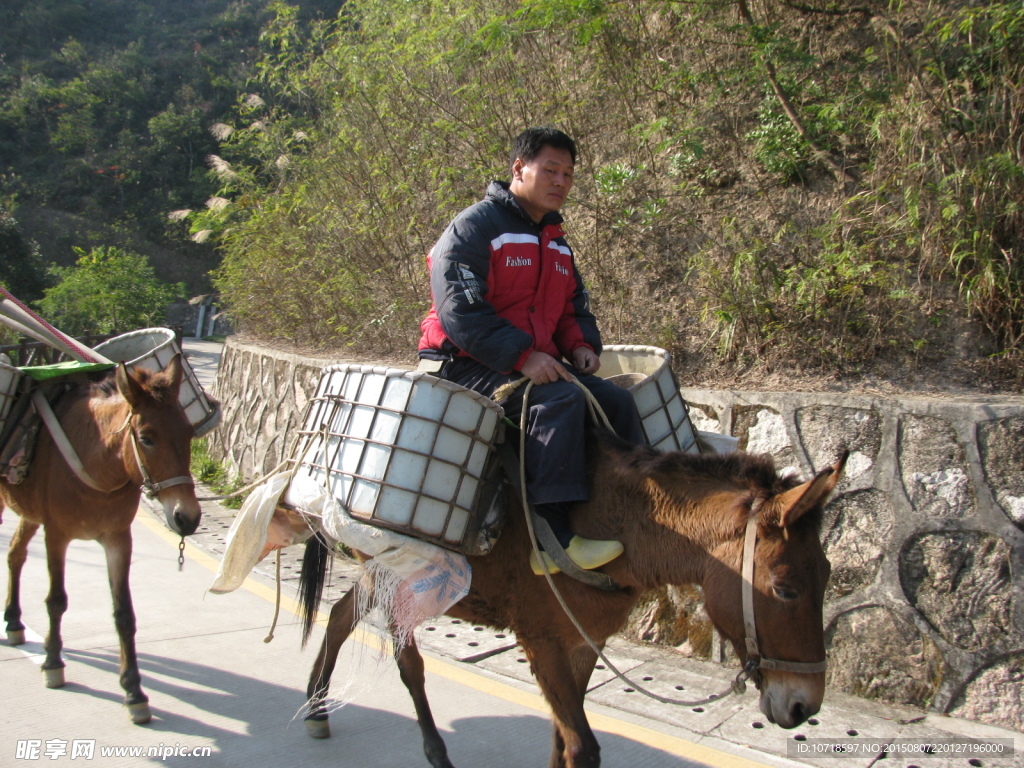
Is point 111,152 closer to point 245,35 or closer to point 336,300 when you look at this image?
point 245,35

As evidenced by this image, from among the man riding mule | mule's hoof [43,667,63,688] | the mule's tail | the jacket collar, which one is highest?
the jacket collar

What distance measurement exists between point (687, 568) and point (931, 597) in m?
1.83

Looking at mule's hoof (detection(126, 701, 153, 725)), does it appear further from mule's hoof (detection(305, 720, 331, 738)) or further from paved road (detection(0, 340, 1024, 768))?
mule's hoof (detection(305, 720, 331, 738))

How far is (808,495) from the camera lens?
2.20 m

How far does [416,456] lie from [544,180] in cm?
126

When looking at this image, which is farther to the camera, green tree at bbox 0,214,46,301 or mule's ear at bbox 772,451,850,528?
green tree at bbox 0,214,46,301

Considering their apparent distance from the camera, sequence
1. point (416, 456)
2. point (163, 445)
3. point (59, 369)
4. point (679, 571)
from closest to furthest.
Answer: point (679, 571) → point (416, 456) → point (163, 445) → point (59, 369)

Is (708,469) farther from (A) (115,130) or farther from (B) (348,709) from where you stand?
(A) (115,130)

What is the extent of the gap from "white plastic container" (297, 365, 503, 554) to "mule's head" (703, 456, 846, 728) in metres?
0.99

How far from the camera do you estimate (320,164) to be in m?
9.63

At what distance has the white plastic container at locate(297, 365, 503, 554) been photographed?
2693 mm

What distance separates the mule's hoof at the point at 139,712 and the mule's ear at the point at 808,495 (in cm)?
327

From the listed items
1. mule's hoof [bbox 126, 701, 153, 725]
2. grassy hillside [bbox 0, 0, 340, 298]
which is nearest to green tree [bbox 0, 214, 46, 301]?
grassy hillside [bbox 0, 0, 340, 298]

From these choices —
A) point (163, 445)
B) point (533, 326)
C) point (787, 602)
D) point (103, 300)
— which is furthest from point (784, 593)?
point (103, 300)
